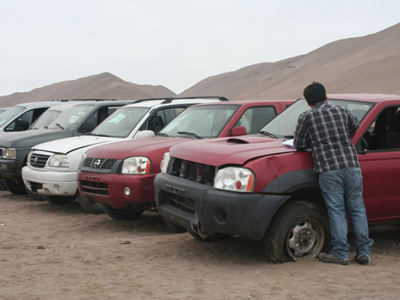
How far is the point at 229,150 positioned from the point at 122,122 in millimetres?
4422

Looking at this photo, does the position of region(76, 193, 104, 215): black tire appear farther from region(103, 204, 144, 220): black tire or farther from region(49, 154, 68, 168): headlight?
region(49, 154, 68, 168): headlight

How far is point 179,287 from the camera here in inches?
195

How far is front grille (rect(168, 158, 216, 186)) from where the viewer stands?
5.85 m

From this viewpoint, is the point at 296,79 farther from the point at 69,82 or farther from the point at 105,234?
the point at 105,234

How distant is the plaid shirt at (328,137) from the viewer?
5.50 m

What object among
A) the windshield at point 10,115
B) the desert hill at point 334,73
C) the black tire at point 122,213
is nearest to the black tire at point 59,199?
the black tire at point 122,213

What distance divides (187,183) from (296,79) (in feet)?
349

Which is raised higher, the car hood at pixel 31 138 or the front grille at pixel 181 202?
the car hood at pixel 31 138

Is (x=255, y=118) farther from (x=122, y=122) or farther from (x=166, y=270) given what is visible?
(x=166, y=270)

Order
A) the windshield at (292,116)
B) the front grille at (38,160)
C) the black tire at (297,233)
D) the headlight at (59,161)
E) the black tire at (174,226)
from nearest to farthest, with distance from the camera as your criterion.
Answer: the black tire at (297,233), the windshield at (292,116), the black tire at (174,226), the headlight at (59,161), the front grille at (38,160)

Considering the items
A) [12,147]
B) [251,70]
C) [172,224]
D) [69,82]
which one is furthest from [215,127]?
[251,70]

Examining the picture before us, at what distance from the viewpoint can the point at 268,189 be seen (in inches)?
210

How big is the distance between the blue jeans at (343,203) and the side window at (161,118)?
4.52m

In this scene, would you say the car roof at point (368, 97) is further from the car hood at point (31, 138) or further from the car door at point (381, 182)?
the car hood at point (31, 138)
